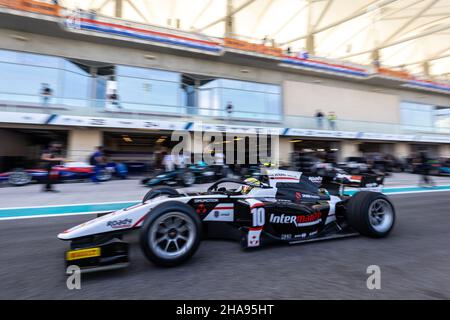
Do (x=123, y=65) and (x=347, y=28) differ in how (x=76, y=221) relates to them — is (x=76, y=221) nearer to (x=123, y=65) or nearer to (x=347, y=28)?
(x=123, y=65)

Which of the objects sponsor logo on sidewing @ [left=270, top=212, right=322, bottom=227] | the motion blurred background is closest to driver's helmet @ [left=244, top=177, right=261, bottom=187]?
sponsor logo on sidewing @ [left=270, top=212, right=322, bottom=227]

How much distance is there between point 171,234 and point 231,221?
32.8 inches

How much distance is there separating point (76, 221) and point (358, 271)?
424 cm

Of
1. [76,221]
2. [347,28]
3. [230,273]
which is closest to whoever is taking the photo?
[230,273]

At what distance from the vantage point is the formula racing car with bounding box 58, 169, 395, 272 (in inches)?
91.9

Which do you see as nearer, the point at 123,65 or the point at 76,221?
the point at 76,221

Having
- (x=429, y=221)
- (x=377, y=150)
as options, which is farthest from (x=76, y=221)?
(x=377, y=150)

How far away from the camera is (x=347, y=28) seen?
99.2 feet

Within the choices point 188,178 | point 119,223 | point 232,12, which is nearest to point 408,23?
point 232,12

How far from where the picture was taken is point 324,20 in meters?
27.0

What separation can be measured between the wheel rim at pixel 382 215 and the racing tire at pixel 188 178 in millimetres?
6741

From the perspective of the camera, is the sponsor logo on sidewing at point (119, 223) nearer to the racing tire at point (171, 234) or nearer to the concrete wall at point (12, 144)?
the racing tire at point (171, 234)

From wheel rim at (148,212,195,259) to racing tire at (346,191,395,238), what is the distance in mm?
2182

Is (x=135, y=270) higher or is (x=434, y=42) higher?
(x=434, y=42)
